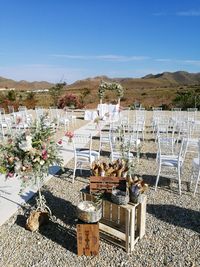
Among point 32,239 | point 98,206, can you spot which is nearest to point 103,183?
point 98,206

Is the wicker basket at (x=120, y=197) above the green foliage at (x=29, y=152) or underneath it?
underneath

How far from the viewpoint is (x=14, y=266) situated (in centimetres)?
328

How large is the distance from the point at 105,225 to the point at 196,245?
116cm

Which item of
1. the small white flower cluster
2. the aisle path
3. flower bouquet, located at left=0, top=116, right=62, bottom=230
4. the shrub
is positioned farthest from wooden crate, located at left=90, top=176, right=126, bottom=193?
the shrub

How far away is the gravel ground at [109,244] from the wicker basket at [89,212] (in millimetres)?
442

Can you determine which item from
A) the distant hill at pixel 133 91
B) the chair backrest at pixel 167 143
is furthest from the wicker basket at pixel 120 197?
the distant hill at pixel 133 91

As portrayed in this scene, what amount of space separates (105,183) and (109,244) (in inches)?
30.1

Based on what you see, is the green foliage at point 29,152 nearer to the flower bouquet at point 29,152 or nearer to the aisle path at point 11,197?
the flower bouquet at point 29,152

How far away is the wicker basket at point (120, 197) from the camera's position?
3432 millimetres

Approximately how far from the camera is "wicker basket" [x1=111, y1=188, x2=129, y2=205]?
3.43 meters

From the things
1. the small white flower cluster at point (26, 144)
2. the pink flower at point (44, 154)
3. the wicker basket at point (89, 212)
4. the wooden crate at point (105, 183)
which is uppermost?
the small white flower cluster at point (26, 144)

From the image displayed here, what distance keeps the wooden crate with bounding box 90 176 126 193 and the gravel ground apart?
2.21 ft

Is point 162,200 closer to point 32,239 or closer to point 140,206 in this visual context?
point 140,206

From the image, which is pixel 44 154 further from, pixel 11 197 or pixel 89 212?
pixel 11 197
